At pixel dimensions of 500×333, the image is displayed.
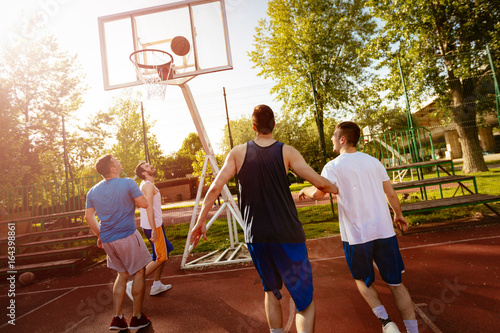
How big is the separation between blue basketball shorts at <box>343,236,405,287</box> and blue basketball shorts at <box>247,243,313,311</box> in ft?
1.84

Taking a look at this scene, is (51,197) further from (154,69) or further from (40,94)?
(40,94)

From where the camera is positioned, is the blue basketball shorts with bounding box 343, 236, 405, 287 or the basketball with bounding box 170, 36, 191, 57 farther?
the basketball with bounding box 170, 36, 191, 57

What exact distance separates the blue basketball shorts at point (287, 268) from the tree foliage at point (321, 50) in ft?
50.4

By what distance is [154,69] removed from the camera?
5.74 m

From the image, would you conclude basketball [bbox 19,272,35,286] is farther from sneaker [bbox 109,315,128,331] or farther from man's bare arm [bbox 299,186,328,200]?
man's bare arm [bbox 299,186,328,200]

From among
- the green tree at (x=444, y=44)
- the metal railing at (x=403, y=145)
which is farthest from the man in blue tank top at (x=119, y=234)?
the green tree at (x=444, y=44)

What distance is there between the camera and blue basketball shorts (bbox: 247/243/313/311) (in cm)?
206

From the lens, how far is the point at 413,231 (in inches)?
241

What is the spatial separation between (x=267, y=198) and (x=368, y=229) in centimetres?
98

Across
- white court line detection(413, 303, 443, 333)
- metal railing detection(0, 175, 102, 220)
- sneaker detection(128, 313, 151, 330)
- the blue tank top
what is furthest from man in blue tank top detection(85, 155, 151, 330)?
metal railing detection(0, 175, 102, 220)

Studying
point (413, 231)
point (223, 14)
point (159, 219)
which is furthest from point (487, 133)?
point (159, 219)

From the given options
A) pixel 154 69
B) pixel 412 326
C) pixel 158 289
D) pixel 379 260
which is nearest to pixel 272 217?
pixel 379 260

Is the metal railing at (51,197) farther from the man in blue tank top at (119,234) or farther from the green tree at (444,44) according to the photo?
the green tree at (444,44)

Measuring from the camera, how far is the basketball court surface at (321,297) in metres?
2.88
